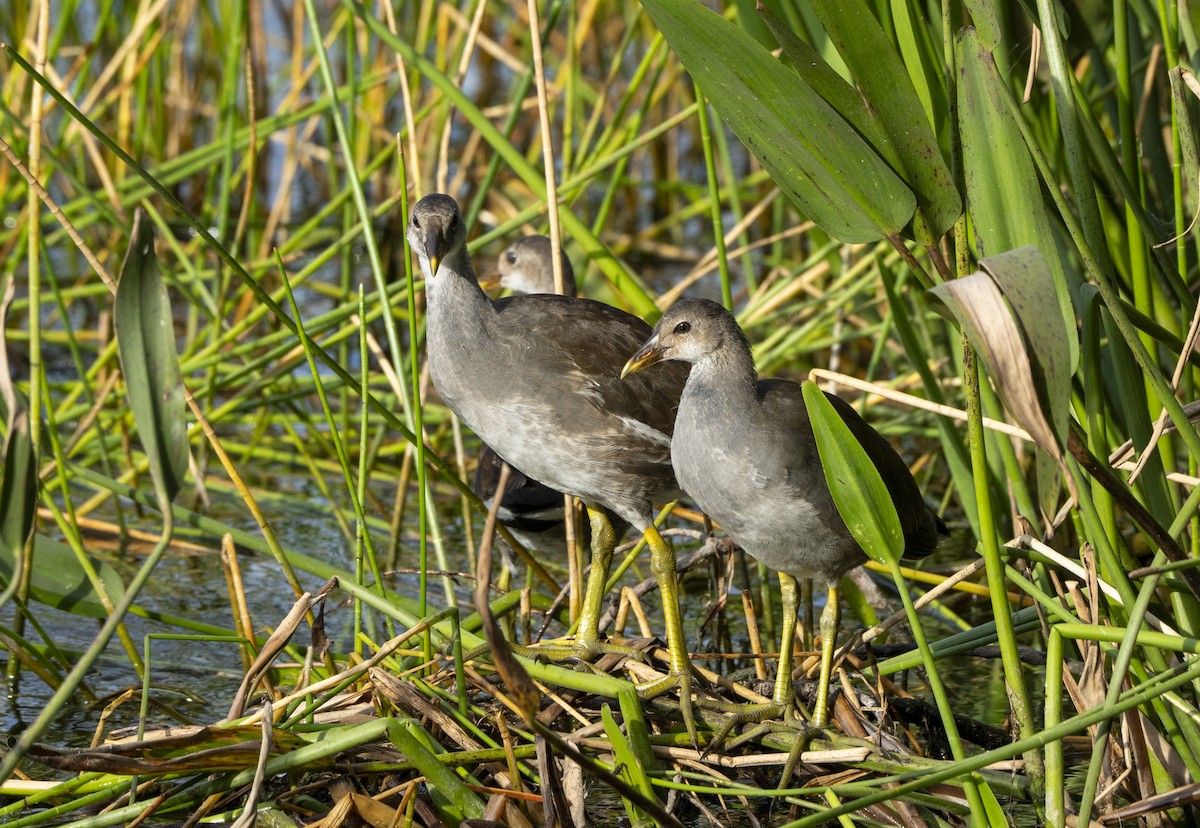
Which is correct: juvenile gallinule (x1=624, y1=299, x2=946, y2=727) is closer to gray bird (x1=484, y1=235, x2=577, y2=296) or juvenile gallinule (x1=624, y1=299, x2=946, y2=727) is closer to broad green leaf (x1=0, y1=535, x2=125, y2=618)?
broad green leaf (x1=0, y1=535, x2=125, y2=618)

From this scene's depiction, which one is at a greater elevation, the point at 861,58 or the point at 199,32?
the point at 199,32

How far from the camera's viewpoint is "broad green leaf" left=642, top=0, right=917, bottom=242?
1929 mm

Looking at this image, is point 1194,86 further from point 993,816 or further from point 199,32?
point 199,32

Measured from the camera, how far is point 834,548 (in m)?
2.51

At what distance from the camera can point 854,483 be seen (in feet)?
6.54

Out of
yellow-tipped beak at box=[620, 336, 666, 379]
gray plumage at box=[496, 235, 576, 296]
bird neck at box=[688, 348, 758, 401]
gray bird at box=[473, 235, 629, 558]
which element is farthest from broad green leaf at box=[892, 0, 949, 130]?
gray plumage at box=[496, 235, 576, 296]

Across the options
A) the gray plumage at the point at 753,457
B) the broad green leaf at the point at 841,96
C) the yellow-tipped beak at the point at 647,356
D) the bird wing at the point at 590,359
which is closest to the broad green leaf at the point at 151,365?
the broad green leaf at the point at 841,96

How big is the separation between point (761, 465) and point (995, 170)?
0.70m

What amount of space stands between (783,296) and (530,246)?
82 centimetres

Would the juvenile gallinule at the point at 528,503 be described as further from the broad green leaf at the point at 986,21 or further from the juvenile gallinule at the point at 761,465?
the broad green leaf at the point at 986,21

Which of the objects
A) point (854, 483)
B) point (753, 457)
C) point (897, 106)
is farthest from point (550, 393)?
point (897, 106)

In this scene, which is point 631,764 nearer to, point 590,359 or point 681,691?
point 681,691

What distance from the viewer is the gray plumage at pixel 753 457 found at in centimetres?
244

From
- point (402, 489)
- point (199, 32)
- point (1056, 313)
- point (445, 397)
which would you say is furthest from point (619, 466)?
point (199, 32)
